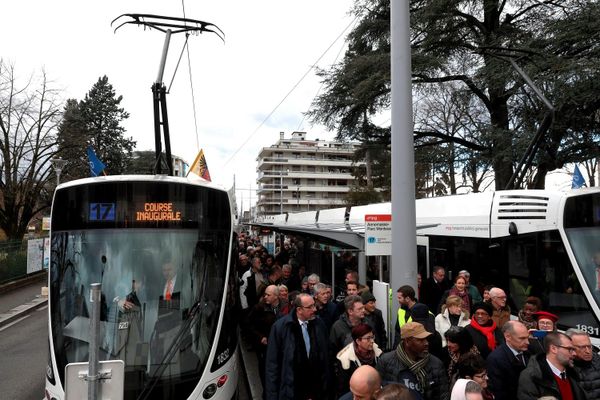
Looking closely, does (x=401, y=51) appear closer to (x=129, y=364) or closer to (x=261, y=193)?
(x=129, y=364)

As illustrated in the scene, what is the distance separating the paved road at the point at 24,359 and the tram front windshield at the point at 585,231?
8.01 metres

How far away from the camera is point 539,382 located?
3.50m

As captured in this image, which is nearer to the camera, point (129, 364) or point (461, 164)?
point (129, 364)

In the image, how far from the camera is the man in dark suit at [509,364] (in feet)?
12.6

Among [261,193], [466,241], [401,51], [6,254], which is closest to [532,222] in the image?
[466,241]

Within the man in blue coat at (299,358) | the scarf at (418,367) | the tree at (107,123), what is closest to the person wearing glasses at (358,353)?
the man in blue coat at (299,358)

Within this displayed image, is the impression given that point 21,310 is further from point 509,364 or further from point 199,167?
point 509,364

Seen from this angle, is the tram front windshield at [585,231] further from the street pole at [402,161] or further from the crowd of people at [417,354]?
the street pole at [402,161]

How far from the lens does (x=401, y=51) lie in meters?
6.52

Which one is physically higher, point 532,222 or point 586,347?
point 532,222

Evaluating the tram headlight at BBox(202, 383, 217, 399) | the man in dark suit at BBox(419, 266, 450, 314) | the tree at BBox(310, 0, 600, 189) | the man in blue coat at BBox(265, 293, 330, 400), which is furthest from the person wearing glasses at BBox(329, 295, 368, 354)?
the tree at BBox(310, 0, 600, 189)

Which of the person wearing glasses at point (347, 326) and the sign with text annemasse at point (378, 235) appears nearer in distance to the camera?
the person wearing glasses at point (347, 326)

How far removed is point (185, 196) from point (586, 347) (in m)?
4.06

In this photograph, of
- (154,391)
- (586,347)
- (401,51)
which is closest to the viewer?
(586,347)
